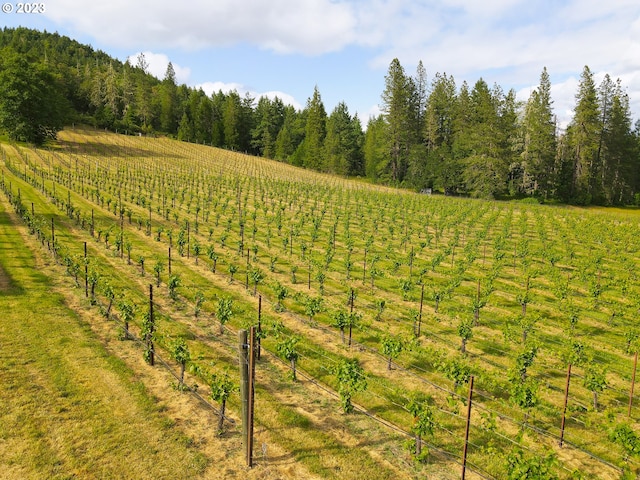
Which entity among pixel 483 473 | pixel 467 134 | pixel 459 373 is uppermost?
pixel 467 134

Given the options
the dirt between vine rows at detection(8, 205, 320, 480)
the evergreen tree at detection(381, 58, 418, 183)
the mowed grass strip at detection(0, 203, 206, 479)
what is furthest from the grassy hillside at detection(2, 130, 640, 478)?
the evergreen tree at detection(381, 58, 418, 183)

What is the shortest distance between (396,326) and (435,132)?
72.0 metres

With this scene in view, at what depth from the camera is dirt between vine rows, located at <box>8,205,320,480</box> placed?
816 centimetres

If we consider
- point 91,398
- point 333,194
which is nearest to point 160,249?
point 91,398

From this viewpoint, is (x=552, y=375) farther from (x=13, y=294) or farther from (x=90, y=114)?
(x=90, y=114)

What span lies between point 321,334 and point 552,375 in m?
7.17

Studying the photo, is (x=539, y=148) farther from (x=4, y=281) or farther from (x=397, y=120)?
(x=4, y=281)

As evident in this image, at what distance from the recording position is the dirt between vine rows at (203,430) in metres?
8.16

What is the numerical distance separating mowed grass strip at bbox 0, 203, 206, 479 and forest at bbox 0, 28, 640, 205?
6100cm

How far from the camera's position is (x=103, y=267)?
20.2 metres

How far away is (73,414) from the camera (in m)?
9.48

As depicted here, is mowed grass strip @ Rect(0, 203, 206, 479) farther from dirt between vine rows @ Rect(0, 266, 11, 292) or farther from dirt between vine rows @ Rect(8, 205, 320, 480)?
dirt between vine rows @ Rect(0, 266, 11, 292)

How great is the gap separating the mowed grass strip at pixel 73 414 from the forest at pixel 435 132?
61.0 m

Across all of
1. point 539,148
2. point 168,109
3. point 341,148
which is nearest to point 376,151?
point 341,148
